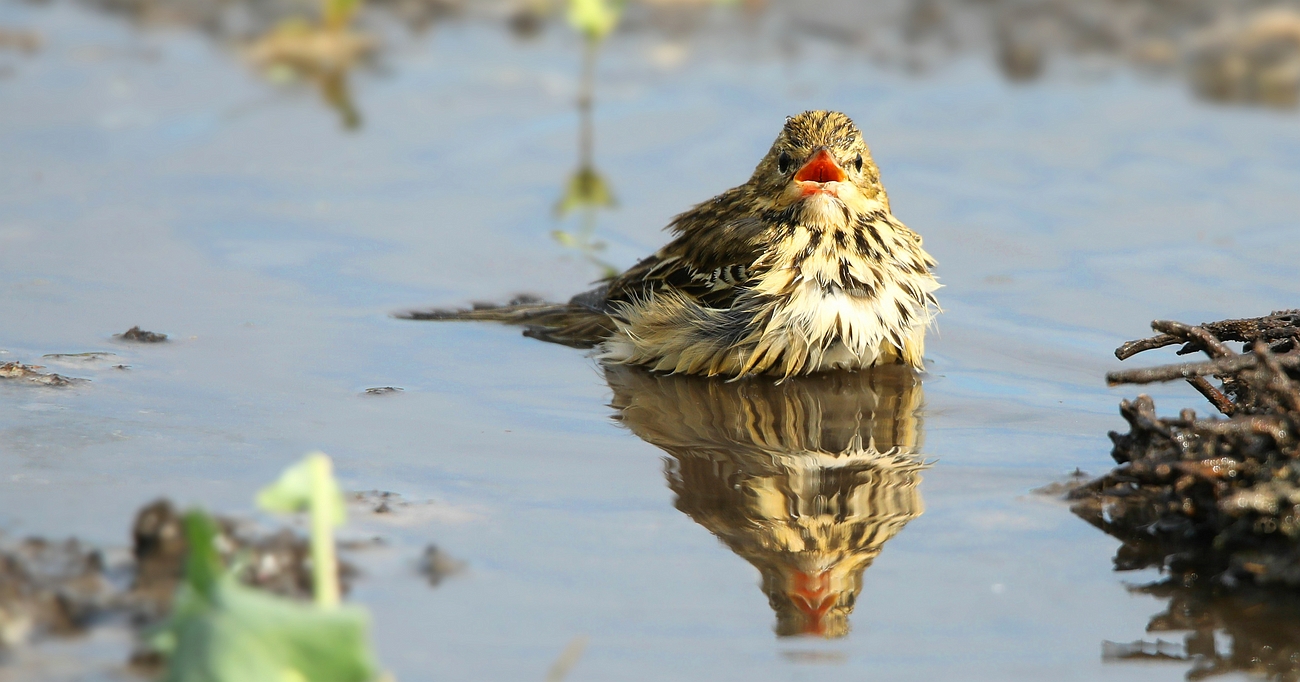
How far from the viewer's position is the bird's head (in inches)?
230

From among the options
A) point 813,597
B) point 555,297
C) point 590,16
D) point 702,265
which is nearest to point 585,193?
point 555,297

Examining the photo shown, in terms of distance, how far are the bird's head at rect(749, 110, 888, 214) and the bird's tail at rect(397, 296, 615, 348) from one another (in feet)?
3.22

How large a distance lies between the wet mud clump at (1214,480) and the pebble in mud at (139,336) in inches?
148

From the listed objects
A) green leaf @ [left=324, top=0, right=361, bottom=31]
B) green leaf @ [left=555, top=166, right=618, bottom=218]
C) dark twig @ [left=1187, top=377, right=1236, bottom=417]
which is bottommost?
dark twig @ [left=1187, top=377, right=1236, bottom=417]

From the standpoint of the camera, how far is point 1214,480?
13.1ft

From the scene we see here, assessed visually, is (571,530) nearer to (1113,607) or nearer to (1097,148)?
(1113,607)

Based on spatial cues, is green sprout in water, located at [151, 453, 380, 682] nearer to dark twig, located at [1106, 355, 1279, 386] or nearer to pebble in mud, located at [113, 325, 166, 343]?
dark twig, located at [1106, 355, 1279, 386]

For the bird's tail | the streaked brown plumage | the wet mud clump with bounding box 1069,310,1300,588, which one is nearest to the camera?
the wet mud clump with bounding box 1069,310,1300,588

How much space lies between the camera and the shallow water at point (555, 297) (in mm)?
3863

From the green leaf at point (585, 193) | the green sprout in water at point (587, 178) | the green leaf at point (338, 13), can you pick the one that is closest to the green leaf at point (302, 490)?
the green sprout in water at point (587, 178)

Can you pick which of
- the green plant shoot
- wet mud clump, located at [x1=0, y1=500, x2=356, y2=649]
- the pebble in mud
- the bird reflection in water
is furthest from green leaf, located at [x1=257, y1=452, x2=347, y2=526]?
the pebble in mud

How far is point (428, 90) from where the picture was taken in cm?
981

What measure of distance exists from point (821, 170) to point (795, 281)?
0.49m

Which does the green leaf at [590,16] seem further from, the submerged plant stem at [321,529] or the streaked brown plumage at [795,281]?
the submerged plant stem at [321,529]
